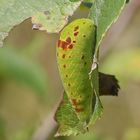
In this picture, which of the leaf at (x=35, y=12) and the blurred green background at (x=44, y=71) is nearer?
the leaf at (x=35, y=12)

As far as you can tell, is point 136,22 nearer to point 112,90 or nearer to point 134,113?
point 134,113

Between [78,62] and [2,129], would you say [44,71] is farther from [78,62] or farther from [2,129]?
[78,62]

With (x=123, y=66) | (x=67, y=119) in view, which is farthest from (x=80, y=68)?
(x=123, y=66)

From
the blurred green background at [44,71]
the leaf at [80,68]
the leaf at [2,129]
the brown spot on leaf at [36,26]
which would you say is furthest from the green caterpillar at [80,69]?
the leaf at [2,129]

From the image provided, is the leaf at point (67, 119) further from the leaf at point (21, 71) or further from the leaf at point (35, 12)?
the leaf at point (21, 71)

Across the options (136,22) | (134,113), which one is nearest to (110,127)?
(134,113)

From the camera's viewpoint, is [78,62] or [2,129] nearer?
[78,62]
